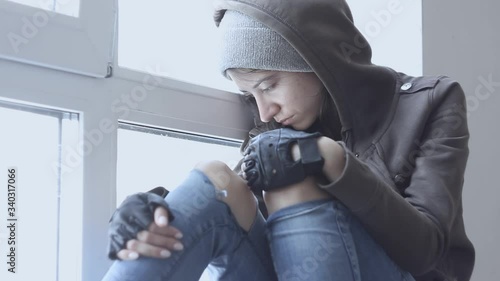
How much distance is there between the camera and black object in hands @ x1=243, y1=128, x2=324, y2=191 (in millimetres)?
891

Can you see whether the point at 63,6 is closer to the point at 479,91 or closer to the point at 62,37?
the point at 62,37

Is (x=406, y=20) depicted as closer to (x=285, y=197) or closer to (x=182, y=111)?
(x=182, y=111)

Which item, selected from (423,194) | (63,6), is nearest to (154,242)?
(423,194)

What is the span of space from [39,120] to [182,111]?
26 cm

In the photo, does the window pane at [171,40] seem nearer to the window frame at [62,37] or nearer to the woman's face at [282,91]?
the window frame at [62,37]

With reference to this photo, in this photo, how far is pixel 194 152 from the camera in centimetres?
143

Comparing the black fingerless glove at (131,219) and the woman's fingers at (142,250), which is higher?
the black fingerless glove at (131,219)

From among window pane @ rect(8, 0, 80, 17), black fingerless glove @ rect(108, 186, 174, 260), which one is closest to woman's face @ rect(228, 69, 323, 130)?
window pane @ rect(8, 0, 80, 17)

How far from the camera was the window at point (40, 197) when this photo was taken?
113cm

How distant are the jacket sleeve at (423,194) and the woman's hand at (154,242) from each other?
0.62ft

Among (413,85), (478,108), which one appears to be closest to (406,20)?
(478,108)

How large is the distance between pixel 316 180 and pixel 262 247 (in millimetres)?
115
